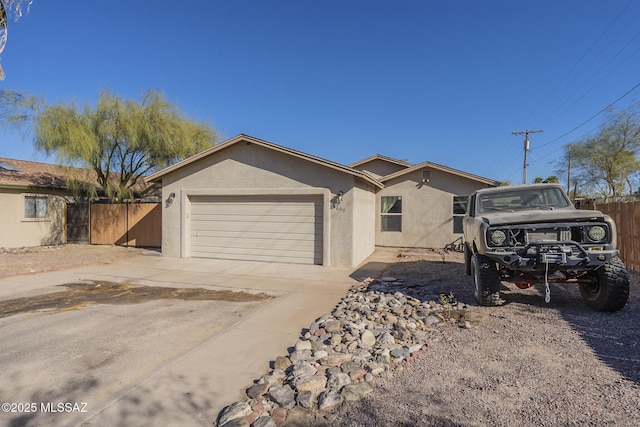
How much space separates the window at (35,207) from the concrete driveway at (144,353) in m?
9.49

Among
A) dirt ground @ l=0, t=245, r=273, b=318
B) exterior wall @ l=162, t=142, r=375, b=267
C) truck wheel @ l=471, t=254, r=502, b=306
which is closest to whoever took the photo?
truck wheel @ l=471, t=254, r=502, b=306

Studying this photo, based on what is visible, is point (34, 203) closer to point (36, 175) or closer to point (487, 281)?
point (36, 175)

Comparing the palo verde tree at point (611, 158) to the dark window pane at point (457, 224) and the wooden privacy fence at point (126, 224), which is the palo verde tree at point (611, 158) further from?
the wooden privacy fence at point (126, 224)

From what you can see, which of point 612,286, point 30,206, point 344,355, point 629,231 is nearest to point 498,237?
point 612,286

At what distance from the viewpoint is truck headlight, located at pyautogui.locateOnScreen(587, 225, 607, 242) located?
16.0 ft

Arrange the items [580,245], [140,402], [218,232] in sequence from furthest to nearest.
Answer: [218,232], [580,245], [140,402]

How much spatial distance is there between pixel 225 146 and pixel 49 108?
9.33 metres

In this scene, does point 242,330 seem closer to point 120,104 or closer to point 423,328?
point 423,328

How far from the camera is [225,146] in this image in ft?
37.6

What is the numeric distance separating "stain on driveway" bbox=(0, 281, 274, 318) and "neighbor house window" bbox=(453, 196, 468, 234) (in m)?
10.0

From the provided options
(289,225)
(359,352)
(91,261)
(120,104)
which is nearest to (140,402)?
(359,352)

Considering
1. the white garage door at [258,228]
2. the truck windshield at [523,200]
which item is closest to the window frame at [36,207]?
the white garage door at [258,228]

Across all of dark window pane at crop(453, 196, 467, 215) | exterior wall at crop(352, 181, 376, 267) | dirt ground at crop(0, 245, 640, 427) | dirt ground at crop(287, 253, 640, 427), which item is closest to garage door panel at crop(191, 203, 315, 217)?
exterior wall at crop(352, 181, 376, 267)

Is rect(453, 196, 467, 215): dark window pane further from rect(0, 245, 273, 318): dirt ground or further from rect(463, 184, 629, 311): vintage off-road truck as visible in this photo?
rect(0, 245, 273, 318): dirt ground
